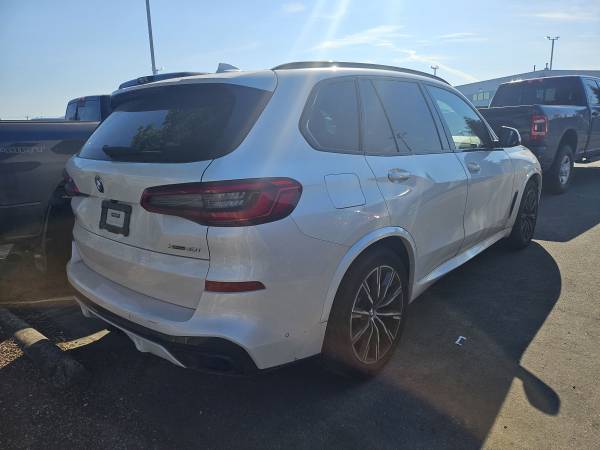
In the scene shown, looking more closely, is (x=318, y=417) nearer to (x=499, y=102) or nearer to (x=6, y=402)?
(x=6, y=402)

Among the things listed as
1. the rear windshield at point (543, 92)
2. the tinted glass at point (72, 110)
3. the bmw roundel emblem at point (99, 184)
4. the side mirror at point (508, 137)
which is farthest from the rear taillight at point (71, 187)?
the rear windshield at point (543, 92)

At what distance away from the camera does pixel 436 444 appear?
2.27m

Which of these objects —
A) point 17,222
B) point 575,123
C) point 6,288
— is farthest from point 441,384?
point 575,123

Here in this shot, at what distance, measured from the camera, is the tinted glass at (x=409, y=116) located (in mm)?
2996

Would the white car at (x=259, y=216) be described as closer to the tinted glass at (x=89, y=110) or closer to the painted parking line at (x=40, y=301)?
the painted parking line at (x=40, y=301)

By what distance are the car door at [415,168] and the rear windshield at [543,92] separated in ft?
22.9

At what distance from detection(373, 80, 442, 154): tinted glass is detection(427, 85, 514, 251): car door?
247mm

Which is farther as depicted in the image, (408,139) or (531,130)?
(531,130)

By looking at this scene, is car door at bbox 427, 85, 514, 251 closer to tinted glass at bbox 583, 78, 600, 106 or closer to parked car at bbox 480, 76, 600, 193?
parked car at bbox 480, 76, 600, 193

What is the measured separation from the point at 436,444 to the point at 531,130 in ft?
20.8

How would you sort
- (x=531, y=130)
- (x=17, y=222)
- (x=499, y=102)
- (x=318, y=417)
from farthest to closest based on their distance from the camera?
(x=499, y=102) → (x=531, y=130) → (x=17, y=222) → (x=318, y=417)

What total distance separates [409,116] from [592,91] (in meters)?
8.09

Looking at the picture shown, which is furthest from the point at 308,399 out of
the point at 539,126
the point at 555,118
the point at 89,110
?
the point at 555,118

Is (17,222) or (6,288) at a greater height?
(17,222)
